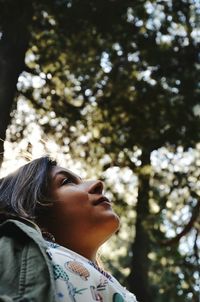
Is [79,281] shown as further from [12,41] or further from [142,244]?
[142,244]

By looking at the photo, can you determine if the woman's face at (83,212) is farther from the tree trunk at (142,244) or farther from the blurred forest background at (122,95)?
the tree trunk at (142,244)

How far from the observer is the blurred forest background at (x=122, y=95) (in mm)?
7641

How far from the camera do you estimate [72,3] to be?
7180 millimetres

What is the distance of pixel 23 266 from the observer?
1445mm

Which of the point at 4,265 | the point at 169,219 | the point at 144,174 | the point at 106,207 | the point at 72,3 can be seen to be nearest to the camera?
the point at 4,265

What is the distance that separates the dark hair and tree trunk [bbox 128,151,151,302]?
6.50 metres

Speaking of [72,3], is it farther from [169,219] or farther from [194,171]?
[169,219]

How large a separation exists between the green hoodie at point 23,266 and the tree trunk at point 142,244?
7.23 metres

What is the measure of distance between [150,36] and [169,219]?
4358 mm

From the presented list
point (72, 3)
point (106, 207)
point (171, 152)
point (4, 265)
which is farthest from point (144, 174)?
point (4, 265)

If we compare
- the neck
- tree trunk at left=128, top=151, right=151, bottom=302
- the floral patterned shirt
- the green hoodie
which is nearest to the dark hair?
the neck

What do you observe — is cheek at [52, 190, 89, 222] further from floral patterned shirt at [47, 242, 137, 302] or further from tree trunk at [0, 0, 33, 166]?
tree trunk at [0, 0, 33, 166]

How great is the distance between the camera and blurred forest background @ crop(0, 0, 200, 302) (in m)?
7.64

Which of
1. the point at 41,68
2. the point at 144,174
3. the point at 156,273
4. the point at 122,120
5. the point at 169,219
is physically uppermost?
the point at 41,68
